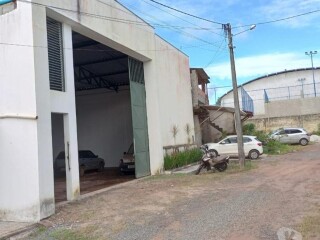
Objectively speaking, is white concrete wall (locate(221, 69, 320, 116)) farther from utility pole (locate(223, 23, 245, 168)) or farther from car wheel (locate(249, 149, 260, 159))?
utility pole (locate(223, 23, 245, 168))

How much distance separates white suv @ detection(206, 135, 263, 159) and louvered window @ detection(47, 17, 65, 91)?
14560 millimetres

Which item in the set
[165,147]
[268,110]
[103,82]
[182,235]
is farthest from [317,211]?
[268,110]

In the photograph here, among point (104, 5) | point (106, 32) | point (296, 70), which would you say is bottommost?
point (106, 32)

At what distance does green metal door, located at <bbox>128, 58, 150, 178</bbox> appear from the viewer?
17.1 m

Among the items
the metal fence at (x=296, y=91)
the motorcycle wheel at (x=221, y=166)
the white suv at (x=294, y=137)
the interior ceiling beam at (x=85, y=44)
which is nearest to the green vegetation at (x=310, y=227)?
the motorcycle wheel at (x=221, y=166)

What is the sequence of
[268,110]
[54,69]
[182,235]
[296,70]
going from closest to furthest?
[182,235] < [54,69] < [268,110] < [296,70]

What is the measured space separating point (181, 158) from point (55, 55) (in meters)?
10.6

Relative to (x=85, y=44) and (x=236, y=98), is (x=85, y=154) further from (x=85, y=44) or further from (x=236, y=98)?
(x=236, y=98)

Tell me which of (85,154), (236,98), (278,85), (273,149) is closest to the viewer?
(236,98)

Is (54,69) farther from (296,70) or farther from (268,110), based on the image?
(296,70)

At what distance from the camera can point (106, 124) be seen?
26844 mm

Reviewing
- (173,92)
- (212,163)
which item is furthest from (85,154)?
(212,163)

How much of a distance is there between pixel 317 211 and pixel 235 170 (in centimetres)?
921

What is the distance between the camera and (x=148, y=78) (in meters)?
18.3
